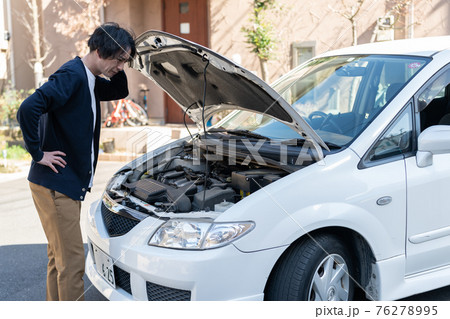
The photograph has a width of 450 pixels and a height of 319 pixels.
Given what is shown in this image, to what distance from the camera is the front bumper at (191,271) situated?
8.66 ft

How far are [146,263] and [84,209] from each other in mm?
3837

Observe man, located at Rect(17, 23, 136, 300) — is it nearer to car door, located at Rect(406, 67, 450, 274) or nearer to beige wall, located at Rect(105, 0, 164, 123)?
car door, located at Rect(406, 67, 450, 274)

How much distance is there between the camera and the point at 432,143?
3.03m

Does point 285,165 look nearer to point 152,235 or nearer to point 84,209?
point 152,235

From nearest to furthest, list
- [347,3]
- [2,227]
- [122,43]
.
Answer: [122,43] < [2,227] < [347,3]

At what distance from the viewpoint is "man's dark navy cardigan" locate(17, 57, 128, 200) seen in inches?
115

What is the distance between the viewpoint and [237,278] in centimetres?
265

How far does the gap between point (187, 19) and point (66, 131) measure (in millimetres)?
9886

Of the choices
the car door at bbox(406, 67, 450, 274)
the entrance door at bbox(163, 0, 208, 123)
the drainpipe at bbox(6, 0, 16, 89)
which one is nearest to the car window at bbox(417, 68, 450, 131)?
the car door at bbox(406, 67, 450, 274)

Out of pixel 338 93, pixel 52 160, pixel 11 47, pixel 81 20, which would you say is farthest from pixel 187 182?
pixel 11 47

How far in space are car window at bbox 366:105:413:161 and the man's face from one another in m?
1.61

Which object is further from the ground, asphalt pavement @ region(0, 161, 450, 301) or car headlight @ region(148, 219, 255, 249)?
car headlight @ region(148, 219, 255, 249)

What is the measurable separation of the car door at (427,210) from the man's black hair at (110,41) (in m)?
1.89
